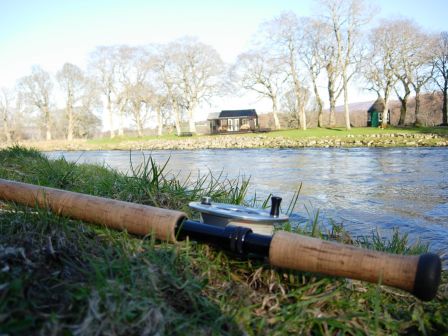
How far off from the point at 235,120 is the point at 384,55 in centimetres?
2755

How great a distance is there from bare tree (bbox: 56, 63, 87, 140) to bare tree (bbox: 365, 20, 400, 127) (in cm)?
4075

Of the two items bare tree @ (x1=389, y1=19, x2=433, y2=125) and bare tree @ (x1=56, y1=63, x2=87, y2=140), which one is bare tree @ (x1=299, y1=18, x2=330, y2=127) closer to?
bare tree @ (x1=389, y1=19, x2=433, y2=125)

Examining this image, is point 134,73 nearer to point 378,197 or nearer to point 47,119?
point 47,119

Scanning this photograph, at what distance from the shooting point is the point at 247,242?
1.77 meters

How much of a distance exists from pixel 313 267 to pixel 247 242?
311mm

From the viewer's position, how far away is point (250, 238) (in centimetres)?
177

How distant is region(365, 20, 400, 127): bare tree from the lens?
38.8 m

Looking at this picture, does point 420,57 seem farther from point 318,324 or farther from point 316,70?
point 318,324

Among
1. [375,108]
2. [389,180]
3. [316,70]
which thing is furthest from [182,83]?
[389,180]

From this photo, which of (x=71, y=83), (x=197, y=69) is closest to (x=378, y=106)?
(x=197, y=69)

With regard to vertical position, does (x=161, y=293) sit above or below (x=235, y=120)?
below

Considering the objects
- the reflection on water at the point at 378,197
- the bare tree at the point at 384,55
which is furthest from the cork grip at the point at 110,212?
the bare tree at the point at 384,55

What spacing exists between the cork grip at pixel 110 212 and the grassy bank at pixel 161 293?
0.18 feet

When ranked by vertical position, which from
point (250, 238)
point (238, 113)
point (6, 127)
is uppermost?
point (238, 113)
